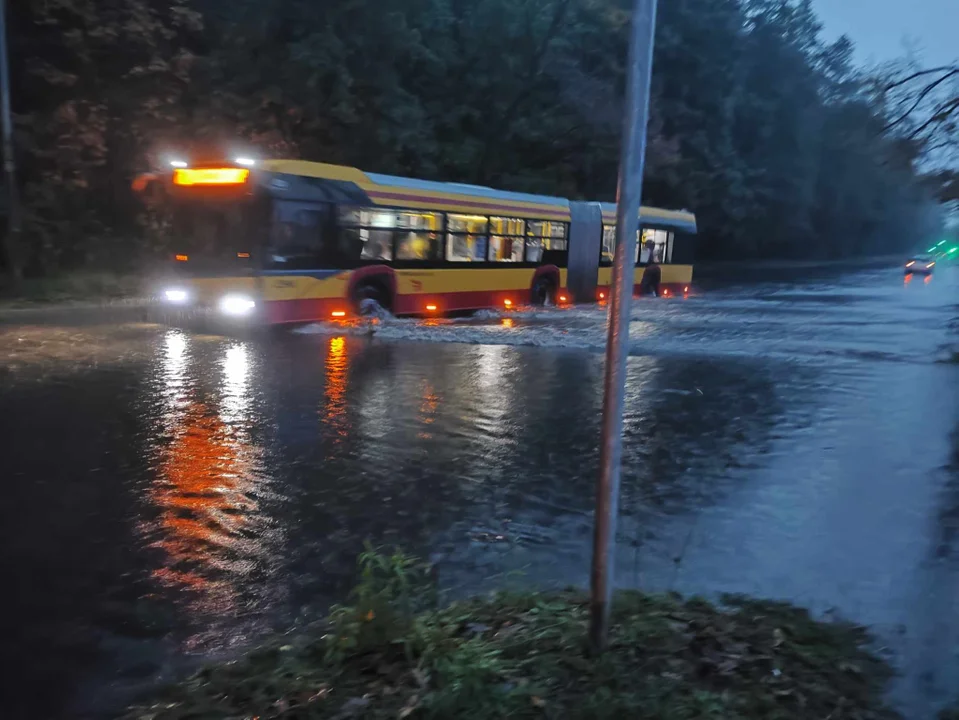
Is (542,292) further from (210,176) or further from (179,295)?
(179,295)

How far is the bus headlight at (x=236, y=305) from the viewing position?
1661cm

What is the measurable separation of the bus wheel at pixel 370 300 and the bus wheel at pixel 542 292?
620cm

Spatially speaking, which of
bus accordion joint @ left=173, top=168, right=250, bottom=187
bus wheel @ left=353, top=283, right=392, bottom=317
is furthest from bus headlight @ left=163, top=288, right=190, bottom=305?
bus wheel @ left=353, top=283, right=392, bottom=317

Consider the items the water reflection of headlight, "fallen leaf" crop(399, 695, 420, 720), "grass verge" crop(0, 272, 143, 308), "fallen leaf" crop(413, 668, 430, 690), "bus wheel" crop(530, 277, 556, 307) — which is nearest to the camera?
"fallen leaf" crop(399, 695, 420, 720)

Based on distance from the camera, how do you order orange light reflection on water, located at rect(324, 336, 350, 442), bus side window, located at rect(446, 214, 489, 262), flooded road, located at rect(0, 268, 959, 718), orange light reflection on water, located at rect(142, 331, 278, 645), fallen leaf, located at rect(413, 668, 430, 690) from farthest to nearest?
bus side window, located at rect(446, 214, 489, 262), orange light reflection on water, located at rect(324, 336, 350, 442), orange light reflection on water, located at rect(142, 331, 278, 645), flooded road, located at rect(0, 268, 959, 718), fallen leaf, located at rect(413, 668, 430, 690)

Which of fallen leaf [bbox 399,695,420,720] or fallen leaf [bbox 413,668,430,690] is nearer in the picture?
fallen leaf [bbox 399,695,420,720]

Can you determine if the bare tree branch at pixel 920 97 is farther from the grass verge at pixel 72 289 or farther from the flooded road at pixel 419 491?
the grass verge at pixel 72 289

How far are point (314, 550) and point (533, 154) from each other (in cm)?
3555

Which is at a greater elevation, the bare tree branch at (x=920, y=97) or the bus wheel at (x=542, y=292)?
the bare tree branch at (x=920, y=97)

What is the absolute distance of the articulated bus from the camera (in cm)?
1673

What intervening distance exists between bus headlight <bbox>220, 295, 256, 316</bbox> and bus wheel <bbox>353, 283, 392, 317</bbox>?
270 centimetres

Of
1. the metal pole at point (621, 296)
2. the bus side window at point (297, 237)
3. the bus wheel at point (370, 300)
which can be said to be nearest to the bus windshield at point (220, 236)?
the bus side window at point (297, 237)

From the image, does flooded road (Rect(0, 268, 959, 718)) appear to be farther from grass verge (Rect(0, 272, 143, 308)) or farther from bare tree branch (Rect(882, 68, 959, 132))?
grass verge (Rect(0, 272, 143, 308))

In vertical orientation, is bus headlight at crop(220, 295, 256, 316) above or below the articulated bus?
below
